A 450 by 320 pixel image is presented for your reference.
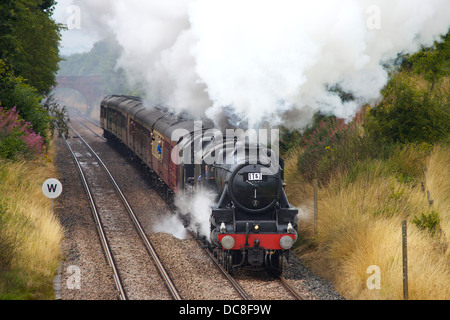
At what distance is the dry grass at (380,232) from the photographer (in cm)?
1000

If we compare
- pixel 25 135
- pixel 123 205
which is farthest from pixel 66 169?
pixel 123 205

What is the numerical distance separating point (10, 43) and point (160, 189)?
7279mm

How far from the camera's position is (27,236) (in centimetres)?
1191

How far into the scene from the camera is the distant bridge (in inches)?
3201

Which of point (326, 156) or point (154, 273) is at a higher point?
point (326, 156)

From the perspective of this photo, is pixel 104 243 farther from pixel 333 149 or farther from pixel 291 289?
pixel 333 149

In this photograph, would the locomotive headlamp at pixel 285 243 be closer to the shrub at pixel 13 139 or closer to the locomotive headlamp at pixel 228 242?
the locomotive headlamp at pixel 228 242

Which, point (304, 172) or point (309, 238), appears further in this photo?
point (304, 172)

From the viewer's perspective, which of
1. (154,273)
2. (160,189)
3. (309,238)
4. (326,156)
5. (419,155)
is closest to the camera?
(154,273)

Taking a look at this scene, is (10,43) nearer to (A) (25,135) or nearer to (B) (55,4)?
(A) (25,135)

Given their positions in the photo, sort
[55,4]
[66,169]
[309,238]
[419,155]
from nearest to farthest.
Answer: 1. [309,238]
2. [419,155]
3. [66,169]
4. [55,4]

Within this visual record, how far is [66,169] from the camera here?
25672mm

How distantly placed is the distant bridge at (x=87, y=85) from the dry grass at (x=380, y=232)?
69597 millimetres

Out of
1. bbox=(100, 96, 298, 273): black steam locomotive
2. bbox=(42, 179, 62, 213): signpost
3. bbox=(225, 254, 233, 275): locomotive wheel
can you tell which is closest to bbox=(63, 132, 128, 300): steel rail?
bbox=(42, 179, 62, 213): signpost
